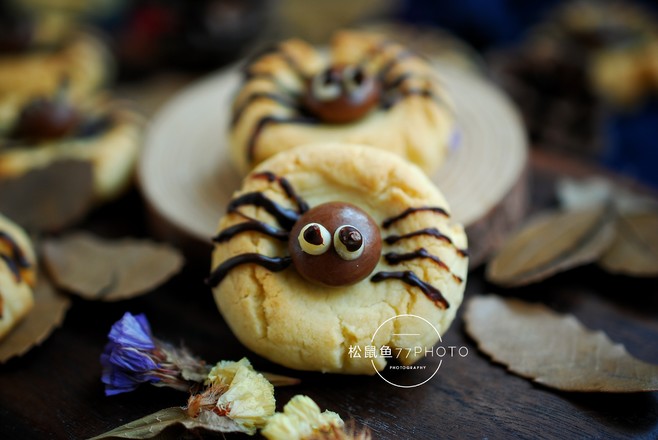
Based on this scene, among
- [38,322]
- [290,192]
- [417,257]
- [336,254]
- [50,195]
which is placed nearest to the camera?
[336,254]

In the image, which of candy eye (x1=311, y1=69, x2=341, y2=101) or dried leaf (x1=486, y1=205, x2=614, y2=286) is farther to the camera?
candy eye (x1=311, y1=69, x2=341, y2=101)

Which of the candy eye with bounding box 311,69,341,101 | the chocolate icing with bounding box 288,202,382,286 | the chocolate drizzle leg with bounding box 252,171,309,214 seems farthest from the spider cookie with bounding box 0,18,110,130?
the chocolate icing with bounding box 288,202,382,286

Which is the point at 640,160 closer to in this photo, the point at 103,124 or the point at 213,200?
the point at 213,200

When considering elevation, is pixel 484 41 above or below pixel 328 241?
below

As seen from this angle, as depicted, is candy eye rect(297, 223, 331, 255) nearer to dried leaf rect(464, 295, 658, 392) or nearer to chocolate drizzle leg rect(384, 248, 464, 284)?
chocolate drizzle leg rect(384, 248, 464, 284)

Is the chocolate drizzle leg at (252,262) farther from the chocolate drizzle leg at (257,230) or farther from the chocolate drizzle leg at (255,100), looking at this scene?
the chocolate drizzle leg at (255,100)

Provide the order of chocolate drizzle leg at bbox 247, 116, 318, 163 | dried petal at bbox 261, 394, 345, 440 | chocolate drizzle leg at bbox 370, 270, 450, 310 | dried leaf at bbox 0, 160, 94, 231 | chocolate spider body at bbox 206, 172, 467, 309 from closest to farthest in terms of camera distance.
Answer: dried petal at bbox 261, 394, 345, 440
chocolate spider body at bbox 206, 172, 467, 309
chocolate drizzle leg at bbox 370, 270, 450, 310
chocolate drizzle leg at bbox 247, 116, 318, 163
dried leaf at bbox 0, 160, 94, 231

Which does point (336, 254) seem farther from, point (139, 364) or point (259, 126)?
point (259, 126)

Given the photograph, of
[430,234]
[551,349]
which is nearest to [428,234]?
[430,234]

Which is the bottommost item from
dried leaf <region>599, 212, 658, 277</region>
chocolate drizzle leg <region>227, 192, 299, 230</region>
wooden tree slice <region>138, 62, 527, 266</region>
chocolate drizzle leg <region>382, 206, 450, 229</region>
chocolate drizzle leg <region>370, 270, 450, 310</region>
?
dried leaf <region>599, 212, 658, 277</region>
